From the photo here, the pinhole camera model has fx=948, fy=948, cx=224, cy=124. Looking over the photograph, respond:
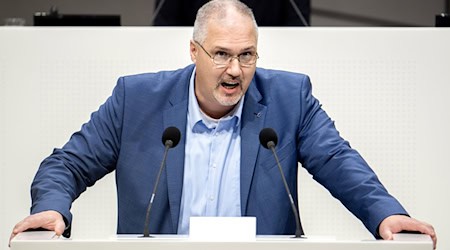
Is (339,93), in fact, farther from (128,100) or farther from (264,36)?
(128,100)

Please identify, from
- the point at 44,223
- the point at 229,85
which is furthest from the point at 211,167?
the point at 44,223

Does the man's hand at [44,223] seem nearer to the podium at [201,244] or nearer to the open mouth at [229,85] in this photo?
the podium at [201,244]

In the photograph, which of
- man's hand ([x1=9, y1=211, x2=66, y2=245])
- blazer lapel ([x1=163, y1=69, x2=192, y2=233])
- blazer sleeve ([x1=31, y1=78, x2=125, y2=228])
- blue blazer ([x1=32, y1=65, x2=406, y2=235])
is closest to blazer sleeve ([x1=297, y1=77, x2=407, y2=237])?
blue blazer ([x1=32, y1=65, x2=406, y2=235])

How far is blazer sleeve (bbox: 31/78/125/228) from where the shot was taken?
2824 millimetres

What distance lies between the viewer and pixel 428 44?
147 inches

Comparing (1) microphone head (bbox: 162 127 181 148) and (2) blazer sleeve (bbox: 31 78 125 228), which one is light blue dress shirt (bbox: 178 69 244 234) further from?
(1) microphone head (bbox: 162 127 181 148)

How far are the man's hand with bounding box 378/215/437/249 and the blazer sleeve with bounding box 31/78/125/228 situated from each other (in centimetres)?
90

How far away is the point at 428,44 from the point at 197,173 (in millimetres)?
1193

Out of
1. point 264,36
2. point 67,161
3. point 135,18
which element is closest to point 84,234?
point 67,161

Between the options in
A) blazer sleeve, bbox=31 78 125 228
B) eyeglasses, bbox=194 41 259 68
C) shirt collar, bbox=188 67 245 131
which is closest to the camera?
blazer sleeve, bbox=31 78 125 228

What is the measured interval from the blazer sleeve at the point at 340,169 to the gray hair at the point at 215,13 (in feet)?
1.16

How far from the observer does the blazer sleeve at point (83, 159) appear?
9.27 feet

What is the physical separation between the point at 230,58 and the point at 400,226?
80 centimetres

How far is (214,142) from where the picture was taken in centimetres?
311
